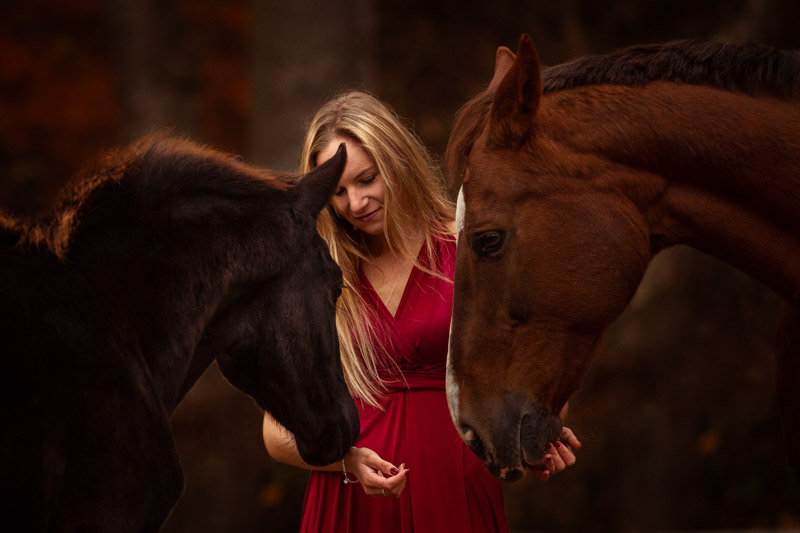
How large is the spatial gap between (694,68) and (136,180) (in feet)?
4.87

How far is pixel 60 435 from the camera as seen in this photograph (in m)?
1.57

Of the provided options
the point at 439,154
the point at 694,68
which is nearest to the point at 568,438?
the point at 694,68

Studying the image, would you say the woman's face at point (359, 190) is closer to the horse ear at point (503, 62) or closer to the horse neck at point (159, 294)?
the horse ear at point (503, 62)

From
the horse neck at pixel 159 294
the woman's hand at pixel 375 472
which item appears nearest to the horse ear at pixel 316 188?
the horse neck at pixel 159 294

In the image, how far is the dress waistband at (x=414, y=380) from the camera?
8.46 ft

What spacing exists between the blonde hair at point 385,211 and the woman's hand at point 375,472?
0.24 m

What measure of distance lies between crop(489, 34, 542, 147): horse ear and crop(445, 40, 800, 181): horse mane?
0.11 m

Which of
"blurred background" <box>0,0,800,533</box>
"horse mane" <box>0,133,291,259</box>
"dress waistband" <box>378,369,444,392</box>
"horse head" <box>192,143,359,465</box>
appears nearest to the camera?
"horse mane" <box>0,133,291,259</box>

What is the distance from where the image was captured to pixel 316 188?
2086mm

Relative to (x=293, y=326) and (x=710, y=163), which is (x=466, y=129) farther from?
(x=293, y=326)

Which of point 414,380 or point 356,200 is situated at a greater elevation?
point 356,200

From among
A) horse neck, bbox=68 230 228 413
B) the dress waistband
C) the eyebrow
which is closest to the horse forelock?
the eyebrow

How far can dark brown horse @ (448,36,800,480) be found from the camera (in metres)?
2.08

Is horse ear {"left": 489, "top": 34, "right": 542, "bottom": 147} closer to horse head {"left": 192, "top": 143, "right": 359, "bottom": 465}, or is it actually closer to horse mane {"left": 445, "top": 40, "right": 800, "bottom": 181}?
horse mane {"left": 445, "top": 40, "right": 800, "bottom": 181}
